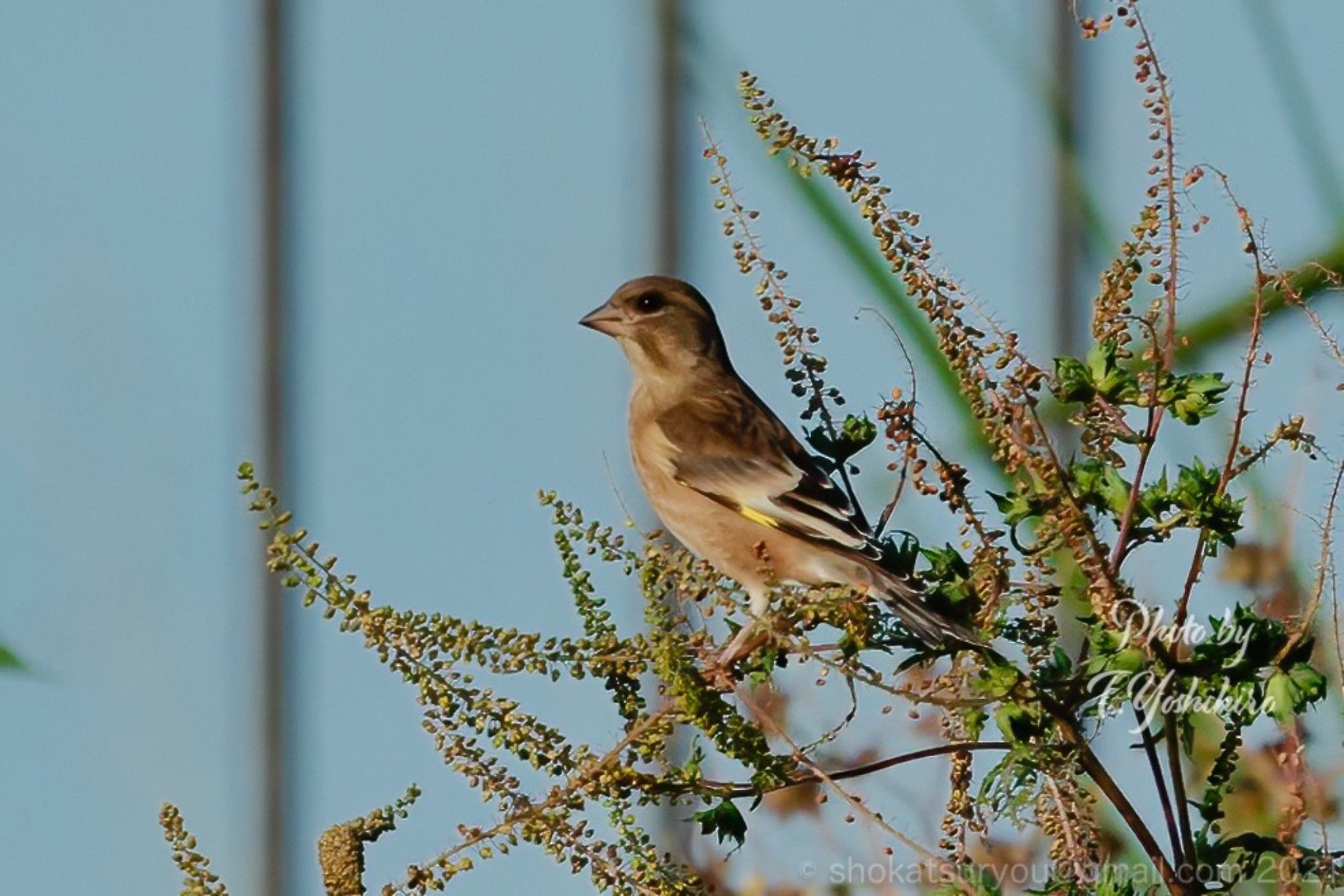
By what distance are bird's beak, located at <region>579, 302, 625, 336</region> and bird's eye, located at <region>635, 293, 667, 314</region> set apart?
30mm

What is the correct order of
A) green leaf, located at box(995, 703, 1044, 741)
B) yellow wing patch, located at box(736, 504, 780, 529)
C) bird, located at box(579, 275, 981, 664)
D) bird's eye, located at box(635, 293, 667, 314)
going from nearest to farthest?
green leaf, located at box(995, 703, 1044, 741) → bird, located at box(579, 275, 981, 664) → yellow wing patch, located at box(736, 504, 780, 529) → bird's eye, located at box(635, 293, 667, 314)

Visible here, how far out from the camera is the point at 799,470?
2.36m

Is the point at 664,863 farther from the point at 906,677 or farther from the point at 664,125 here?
the point at 664,125

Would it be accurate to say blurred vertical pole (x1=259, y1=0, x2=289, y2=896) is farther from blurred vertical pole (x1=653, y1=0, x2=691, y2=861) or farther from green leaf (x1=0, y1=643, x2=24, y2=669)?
green leaf (x1=0, y1=643, x2=24, y2=669)

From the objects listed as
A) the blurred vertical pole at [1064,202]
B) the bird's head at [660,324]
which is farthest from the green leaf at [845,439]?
the blurred vertical pole at [1064,202]

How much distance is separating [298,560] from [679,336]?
5.23 feet

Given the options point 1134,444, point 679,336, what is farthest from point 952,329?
point 679,336

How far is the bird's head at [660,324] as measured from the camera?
271cm

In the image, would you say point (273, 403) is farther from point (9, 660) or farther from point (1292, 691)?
point (1292, 691)

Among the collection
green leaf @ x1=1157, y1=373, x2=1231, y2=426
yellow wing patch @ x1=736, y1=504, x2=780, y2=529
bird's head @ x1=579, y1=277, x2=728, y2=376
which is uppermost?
bird's head @ x1=579, y1=277, x2=728, y2=376

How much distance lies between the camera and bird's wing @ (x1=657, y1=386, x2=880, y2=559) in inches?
85.9

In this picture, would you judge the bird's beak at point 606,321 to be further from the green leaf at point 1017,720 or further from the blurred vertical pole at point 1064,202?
the green leaf at point 1017,720

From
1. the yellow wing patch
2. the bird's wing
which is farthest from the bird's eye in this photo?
the yellow wing patch

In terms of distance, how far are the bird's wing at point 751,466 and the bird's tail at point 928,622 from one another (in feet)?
2.05
